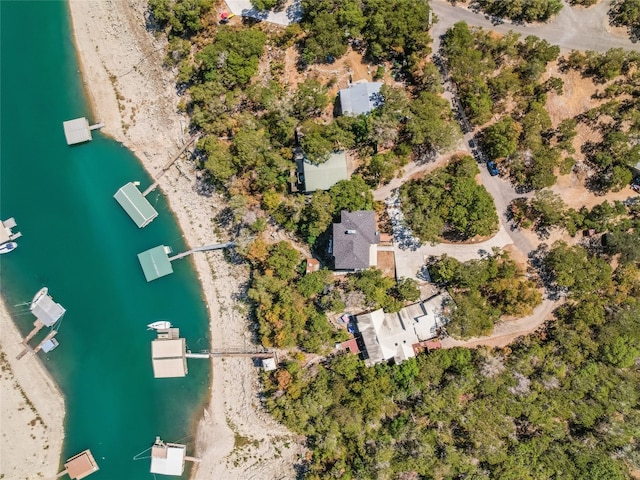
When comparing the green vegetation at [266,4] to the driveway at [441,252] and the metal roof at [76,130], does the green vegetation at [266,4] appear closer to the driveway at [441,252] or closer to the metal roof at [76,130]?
the metal roof at [76,130]

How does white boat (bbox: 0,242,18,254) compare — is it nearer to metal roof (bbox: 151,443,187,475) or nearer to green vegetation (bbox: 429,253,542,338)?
metal roof (bbox: 151,443,187,475)

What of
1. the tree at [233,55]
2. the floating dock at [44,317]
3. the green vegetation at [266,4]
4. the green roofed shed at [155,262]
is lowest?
the floating dock at [44,317]

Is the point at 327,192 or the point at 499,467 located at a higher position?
the point at 327,192

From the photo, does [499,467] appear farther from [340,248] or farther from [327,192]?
[327,192]

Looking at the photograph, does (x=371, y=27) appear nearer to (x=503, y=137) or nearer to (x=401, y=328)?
(x=503, y=137)

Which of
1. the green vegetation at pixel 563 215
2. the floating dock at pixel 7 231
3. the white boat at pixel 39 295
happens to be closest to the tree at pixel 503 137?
the green vegetation at pixel 563 215

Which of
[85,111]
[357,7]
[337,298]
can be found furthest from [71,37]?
[337,298]

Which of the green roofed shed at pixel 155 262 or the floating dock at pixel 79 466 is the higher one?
the green roofed shed at pixel 155 262
